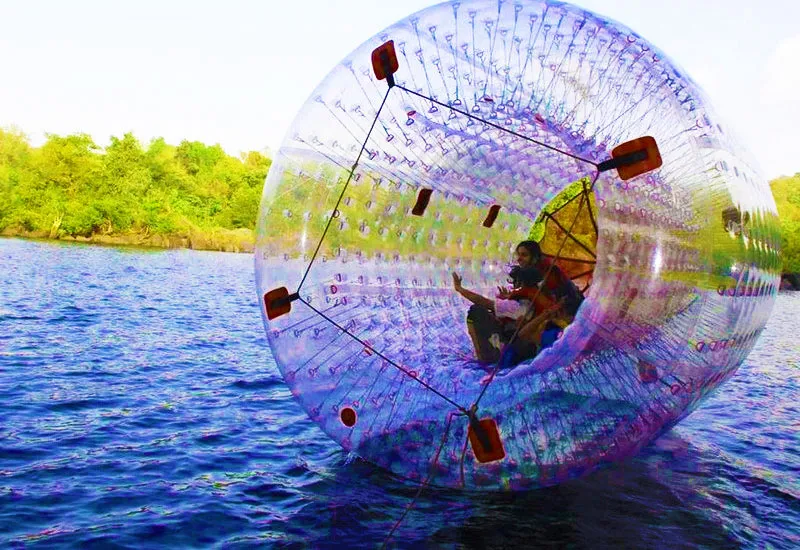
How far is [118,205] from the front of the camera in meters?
60.3

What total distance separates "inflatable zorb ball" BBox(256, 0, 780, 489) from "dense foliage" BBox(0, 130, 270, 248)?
56.9 metres

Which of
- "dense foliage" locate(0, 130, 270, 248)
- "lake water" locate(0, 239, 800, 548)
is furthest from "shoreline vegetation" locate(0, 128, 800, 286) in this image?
"lake water" locate(0, 239, 800, 548)

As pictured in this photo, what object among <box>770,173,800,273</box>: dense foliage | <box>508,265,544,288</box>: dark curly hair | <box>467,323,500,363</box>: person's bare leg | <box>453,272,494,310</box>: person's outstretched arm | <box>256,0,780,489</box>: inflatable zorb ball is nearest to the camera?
<box>256,0,780,489</box>: inflatable zorb ball

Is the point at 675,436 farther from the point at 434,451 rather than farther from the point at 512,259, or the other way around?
the point at 434,451

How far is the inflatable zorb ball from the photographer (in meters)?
5.11

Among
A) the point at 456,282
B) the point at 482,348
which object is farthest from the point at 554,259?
the point at 456,282

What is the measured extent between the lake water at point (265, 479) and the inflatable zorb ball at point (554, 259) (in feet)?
1.58

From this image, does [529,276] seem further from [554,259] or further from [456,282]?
[554,259]

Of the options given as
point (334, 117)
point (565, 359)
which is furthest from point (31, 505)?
point (565, 359)

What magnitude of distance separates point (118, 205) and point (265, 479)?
58.3 meters

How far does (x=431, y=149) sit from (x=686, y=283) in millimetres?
2163

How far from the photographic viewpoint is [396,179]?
6.03m

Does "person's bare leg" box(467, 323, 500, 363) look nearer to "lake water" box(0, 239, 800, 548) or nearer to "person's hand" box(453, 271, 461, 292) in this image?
"person's hand" box(453, 271, 461, 292)

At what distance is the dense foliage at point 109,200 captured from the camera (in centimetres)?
5762
